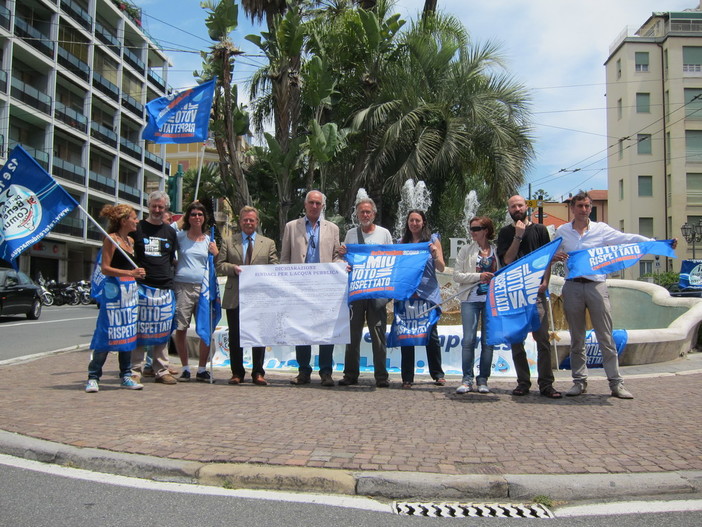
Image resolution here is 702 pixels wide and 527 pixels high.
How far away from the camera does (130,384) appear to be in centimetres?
650

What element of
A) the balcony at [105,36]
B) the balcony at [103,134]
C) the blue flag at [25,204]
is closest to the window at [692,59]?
the balcony at [105,36]

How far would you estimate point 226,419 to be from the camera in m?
5.07

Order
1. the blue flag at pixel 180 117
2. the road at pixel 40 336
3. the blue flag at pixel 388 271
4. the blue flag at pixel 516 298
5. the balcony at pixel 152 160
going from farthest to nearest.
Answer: the balcony at pixel 152 160
the road at pixel 40 336
the blue flag at pixel 180 117
the blue flag at pixel 388 271
the blue flag at pixel 516 298

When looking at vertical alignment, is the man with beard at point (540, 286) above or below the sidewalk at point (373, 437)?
above

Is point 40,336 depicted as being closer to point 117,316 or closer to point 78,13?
point 117,316

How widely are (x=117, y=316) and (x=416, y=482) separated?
407 centimetres

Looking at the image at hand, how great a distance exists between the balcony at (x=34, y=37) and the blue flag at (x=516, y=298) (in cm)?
3722

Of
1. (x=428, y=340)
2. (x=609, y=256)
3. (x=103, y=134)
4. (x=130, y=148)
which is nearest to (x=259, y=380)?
(x=428, y=340)

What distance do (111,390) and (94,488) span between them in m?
2.90

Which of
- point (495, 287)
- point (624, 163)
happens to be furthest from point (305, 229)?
point (624, 163)

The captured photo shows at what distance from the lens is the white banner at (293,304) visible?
267 inches

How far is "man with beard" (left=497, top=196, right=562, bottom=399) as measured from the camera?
6281mm

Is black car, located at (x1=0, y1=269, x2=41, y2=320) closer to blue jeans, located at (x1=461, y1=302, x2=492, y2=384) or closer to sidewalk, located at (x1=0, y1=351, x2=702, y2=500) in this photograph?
sidewalk, located at (x1=0, y1=351, x2=702, y2=500)

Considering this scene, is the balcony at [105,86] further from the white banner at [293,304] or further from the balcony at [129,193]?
the white banner at [293,304]
